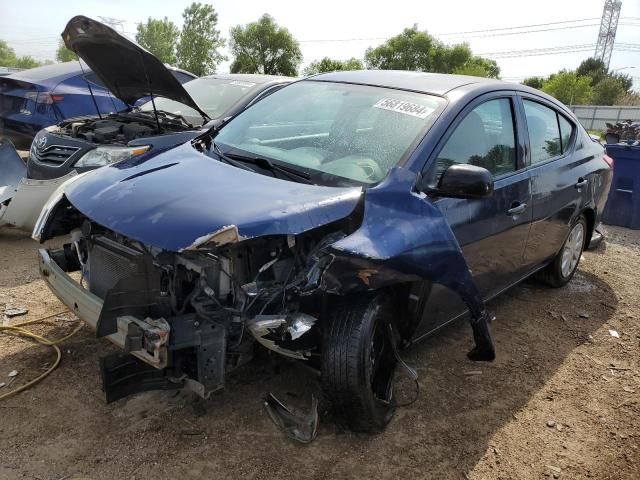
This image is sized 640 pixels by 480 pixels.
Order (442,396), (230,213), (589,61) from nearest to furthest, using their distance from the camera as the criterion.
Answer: (230,213)
(442,396)
(589,61)

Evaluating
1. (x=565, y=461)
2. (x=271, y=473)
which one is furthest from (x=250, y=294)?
(x=565, y=461)

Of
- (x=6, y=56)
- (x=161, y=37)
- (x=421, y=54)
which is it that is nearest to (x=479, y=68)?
(x=421, y=54)

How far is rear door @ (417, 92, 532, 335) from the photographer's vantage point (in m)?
3.14

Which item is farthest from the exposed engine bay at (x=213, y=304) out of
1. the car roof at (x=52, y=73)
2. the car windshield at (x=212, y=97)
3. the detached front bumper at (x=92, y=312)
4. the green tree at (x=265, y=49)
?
the green tree at (x=265, y=49)

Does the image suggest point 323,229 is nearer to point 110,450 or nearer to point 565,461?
point 110,450

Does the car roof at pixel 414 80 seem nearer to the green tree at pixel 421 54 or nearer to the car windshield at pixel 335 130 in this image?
the car windshield at pixel 335 130

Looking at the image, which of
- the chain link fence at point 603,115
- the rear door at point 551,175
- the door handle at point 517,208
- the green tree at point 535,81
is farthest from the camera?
the green tree at point 535,81

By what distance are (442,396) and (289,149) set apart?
1.75 metres

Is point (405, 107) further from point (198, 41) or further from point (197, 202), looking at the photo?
point (198, 41)

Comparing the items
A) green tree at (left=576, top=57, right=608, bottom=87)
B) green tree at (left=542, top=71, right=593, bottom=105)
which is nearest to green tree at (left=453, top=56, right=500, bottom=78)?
green tree at (left=542, top=71, right=593, bottom=105)

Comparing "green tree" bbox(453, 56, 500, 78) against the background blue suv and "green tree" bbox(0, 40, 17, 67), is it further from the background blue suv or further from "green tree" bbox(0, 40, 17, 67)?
"green tree" bbox(0, 40, 17, 67)

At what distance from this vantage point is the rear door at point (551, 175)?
399cm

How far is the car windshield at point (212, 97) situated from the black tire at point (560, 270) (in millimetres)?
3593

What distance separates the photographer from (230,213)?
2.41m
